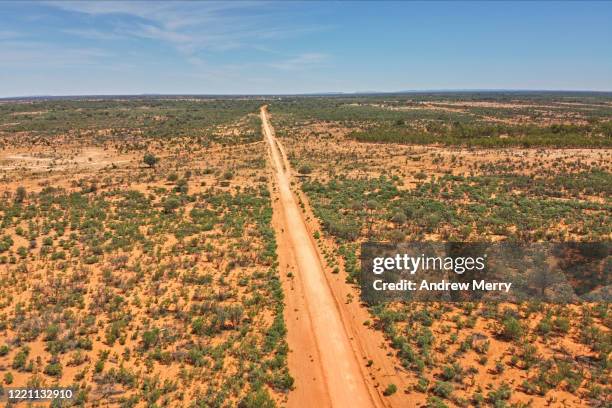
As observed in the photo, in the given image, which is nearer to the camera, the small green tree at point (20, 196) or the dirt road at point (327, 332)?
the dirt road at point (327, 332)

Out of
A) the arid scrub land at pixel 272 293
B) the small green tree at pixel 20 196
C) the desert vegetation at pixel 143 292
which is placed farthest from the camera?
the small green tree at pixel 20 196

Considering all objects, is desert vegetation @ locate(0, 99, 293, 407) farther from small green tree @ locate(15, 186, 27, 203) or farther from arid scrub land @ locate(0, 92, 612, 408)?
small green tree @ locate(15, 186, 27, 203)

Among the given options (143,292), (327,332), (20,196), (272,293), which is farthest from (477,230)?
A: (20,196)

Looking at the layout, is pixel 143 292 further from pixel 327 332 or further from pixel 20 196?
pixel 20 196

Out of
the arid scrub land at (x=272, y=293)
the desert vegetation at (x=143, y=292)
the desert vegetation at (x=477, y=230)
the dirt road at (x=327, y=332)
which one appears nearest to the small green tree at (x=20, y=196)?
the arid scrub land at (x=272, y=293)

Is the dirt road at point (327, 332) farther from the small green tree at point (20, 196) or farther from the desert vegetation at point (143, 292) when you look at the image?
the small green tree at point (20, 196)
